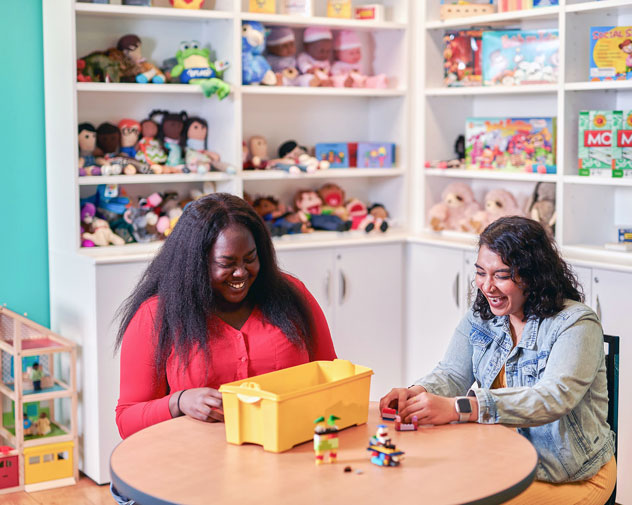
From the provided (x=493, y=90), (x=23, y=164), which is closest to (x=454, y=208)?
(x=493, y=90)

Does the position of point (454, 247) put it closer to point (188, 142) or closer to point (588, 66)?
point (588, 66)

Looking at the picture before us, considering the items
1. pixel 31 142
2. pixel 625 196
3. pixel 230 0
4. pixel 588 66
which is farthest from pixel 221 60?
pixel 625 196

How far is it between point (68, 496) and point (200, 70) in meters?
1.71

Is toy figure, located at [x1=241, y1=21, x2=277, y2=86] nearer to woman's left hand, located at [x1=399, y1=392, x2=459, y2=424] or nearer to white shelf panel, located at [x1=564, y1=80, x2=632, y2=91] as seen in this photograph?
white shelf panel, located at [x1=564, y1=80, x2=632, y2=91]

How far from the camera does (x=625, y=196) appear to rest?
3.49m

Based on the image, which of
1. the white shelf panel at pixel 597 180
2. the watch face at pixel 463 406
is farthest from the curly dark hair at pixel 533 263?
the white shelf panel at pixel 597 180

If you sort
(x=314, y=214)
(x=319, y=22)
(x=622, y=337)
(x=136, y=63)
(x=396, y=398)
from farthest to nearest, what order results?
(x=314, y=214), (x=319, y=22), (x=136, y=63), (x=622, y=337), (x=396, y=398)

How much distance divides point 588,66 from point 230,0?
144 centimetres

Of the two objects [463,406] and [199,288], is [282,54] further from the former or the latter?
[463,406]

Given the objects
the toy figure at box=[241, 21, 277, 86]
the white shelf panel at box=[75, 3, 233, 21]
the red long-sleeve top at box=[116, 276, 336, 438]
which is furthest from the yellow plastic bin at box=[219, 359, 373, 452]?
the toy figure at box=[241, 21, 277, 86]

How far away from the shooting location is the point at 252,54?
12.3 feet

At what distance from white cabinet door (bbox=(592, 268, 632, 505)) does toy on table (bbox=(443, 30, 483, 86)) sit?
1177 mm

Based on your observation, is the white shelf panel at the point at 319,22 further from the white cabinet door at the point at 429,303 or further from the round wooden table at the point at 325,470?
the round wooden table at the point at 325,470

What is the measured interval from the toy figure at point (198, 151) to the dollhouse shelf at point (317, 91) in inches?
Answer: 9.9
